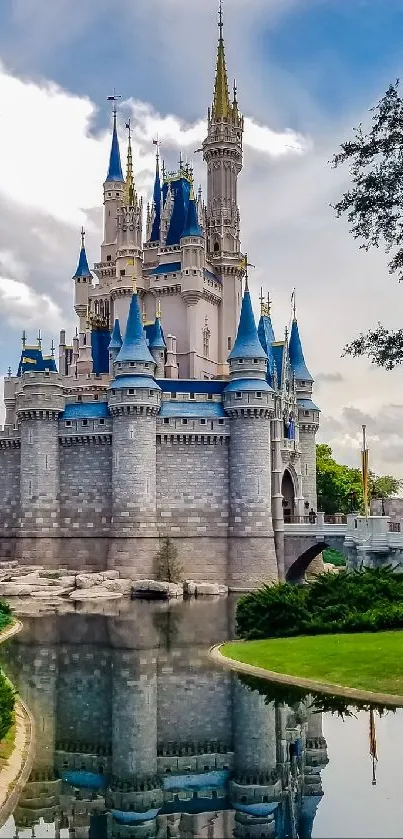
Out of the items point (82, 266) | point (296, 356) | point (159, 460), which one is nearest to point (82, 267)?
point (82, 266)

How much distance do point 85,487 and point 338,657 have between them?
3146cm

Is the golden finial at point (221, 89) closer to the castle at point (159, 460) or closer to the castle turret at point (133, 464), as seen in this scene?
the castle at point (159, 460)

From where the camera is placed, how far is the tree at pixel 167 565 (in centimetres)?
4825

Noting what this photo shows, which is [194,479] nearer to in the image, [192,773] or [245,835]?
[192,773]

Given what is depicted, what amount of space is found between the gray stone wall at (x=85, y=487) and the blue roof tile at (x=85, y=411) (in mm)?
1406

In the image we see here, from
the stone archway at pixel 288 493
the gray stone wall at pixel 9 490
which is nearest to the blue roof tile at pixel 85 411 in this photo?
the gray stone wall at pixel 9 490

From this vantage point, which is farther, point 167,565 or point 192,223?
point 192,223

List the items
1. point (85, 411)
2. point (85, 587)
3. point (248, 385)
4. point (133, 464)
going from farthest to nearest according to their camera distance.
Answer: point (85, 411) < point (248, 385) < point (133, 464) < point (85, 587)

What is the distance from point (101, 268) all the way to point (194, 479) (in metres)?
21.6

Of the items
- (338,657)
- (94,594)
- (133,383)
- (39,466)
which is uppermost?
(133,383)

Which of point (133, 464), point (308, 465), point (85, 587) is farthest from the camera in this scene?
point (308, 465)

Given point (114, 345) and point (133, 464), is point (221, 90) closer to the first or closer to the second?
point (114, 345)

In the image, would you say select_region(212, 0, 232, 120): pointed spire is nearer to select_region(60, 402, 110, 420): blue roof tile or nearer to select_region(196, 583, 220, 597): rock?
select_region(60, 402, 110, 420): blue roof tile

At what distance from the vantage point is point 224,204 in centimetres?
6347
